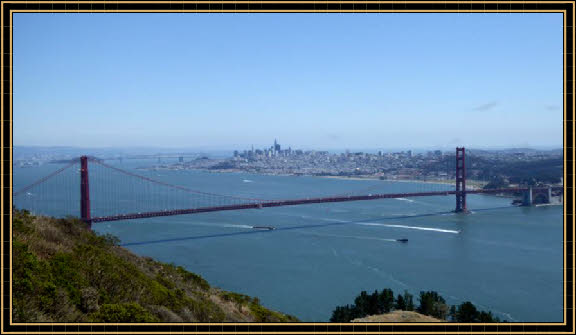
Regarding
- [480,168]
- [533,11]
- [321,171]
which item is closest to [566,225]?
[533,11]

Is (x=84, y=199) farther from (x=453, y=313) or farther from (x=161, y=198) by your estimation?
(x=453, y=313)

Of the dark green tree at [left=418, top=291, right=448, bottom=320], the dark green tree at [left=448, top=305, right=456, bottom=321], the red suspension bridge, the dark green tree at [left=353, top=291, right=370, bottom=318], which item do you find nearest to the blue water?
the red suspension bridge

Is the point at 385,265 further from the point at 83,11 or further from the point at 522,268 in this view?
the point at 83,11

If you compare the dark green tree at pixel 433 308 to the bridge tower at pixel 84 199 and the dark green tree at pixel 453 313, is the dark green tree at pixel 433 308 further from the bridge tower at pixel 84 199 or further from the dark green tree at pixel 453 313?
the bridge tower at pixel 84 199

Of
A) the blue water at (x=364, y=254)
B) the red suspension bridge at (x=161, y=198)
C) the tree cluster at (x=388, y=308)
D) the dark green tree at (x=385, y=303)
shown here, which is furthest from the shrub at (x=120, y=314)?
the red suspension bridge at (x=161, y=198)

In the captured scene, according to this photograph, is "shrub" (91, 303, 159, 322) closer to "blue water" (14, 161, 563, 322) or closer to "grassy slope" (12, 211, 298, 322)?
"grassy slope" (12, 211, 298, 322)

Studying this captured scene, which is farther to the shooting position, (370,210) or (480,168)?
(480,168)

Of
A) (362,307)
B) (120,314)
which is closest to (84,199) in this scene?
(362,307)
